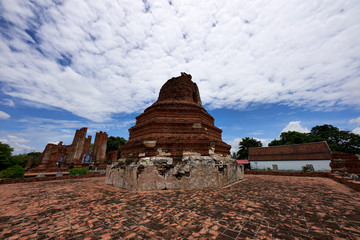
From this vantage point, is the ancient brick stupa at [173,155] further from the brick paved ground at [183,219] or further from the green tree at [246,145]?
the green tree at [246,145]

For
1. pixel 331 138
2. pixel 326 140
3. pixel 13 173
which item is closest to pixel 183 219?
pixel 13 173

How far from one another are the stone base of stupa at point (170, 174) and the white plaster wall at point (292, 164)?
2542 centimetres

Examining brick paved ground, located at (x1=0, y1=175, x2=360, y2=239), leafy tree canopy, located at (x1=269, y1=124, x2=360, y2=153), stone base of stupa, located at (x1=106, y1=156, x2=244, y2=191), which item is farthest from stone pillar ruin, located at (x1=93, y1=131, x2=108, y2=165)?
leafy tree canopy, located at (x1=269, y1=124, x2=360, y2=153)

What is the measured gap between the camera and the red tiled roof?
862 inches

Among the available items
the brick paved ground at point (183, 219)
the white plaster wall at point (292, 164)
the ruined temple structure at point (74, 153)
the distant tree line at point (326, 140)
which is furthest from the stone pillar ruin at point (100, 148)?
the distant tree line at point (326, 140)

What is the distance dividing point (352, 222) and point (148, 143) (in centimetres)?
537

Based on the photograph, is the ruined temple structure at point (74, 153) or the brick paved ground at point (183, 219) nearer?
the brick paved ground at point (183, 219)

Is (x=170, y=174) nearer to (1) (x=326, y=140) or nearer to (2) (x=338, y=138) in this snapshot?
(1) (x=326, y=140)

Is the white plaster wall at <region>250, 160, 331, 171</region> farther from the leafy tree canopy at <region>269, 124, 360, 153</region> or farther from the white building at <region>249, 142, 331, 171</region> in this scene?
the leafy tree canopy at <region>269, 124, 360, 153</region>

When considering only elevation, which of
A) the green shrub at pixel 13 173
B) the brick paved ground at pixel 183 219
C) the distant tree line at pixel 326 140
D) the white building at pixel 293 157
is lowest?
the brick paved ground at pixel 183 219

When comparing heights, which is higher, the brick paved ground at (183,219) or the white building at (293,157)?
the white building at (293,157)

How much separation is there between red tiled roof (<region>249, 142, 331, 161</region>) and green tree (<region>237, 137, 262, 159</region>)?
4.52 metres

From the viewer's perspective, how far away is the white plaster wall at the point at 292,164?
21062 millimetres

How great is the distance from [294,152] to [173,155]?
91.2 ft
